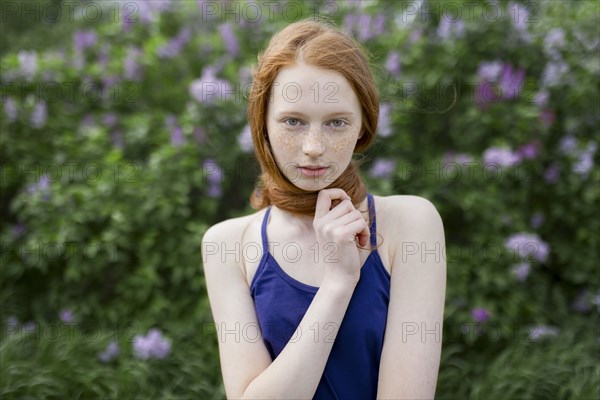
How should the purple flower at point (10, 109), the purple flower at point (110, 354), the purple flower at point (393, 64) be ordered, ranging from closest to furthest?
the purple flower at point (110, 354) → the purple flower at point (393, 64) → the purple flower at point (10, 109)

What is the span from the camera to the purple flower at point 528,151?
3.47 meters

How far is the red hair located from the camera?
5.04ft

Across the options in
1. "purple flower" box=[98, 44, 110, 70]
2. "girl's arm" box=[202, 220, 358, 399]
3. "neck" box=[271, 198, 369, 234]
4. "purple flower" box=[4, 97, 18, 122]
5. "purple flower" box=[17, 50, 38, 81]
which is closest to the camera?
"girl's arm" box=[202, 220, 358, 399]

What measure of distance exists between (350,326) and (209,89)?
7.20 feet

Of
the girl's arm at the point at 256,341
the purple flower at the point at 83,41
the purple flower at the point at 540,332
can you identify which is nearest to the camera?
the girl's arm at the point at 256,341

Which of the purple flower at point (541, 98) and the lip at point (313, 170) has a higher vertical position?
the purple flower at point (541, 98)

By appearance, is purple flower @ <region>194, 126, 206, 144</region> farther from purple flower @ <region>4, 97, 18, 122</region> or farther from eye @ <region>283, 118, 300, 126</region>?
eye @ <region>283, 118, 300, 126</region>

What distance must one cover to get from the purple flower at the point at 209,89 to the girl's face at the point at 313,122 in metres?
1.98

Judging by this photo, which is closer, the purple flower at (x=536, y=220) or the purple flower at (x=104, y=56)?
the purple flower at (x=536, y=220)

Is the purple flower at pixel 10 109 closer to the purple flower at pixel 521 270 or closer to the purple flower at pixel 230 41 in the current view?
the purple flower at pixel 230 41

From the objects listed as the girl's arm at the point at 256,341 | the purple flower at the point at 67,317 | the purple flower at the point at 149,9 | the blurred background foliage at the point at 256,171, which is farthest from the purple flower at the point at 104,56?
the girl's arm at the point at 256,341

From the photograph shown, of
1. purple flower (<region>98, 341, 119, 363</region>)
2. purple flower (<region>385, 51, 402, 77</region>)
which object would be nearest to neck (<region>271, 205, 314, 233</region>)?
purple flower (<region>98, 341, 119, 363</region>)

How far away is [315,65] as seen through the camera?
1519mm

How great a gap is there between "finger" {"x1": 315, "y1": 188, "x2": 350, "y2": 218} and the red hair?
0.05 metres
